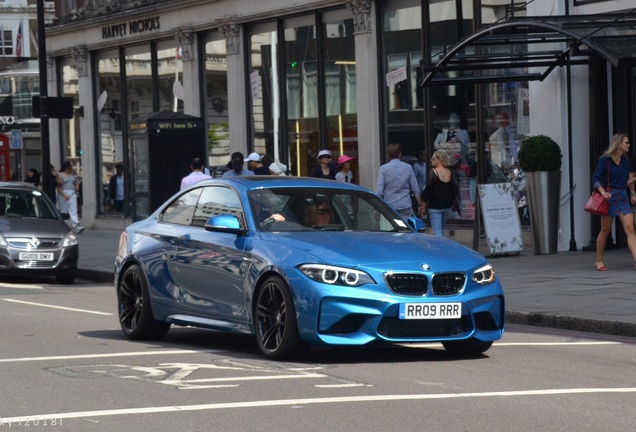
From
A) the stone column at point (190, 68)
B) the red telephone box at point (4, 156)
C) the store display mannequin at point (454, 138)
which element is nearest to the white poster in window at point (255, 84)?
the stone column at point (190, 68)

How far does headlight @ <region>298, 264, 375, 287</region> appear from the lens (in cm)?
999

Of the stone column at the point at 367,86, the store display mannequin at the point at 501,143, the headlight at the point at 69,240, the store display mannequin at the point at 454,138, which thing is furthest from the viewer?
the stone column at the point at 367,86

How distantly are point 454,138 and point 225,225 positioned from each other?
13.9 m

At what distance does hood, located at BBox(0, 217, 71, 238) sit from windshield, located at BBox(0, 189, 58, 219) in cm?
29

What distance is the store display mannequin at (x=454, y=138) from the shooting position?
79.3 ft

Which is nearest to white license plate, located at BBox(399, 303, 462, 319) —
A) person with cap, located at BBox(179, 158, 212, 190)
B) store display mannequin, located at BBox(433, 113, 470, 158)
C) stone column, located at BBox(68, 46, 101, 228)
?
person with cap, located at BBox(179, 158, 212, 190)

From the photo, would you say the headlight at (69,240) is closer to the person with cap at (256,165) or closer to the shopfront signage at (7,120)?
the person with cap at (256,165)

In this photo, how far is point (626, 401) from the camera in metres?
8.44

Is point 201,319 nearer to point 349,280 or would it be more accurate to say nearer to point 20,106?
point 349,280

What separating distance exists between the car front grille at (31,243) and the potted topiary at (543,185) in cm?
733

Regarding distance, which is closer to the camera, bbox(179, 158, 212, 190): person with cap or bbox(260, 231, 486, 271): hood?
bbox(260, 231, 486, 271): hood

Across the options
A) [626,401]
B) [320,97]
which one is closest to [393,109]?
[320,97]

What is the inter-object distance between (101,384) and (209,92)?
23.1 metres

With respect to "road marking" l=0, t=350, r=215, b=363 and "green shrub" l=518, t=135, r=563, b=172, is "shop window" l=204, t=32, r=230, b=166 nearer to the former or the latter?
"green shrub" l=518, t=135, r=563, b=172
